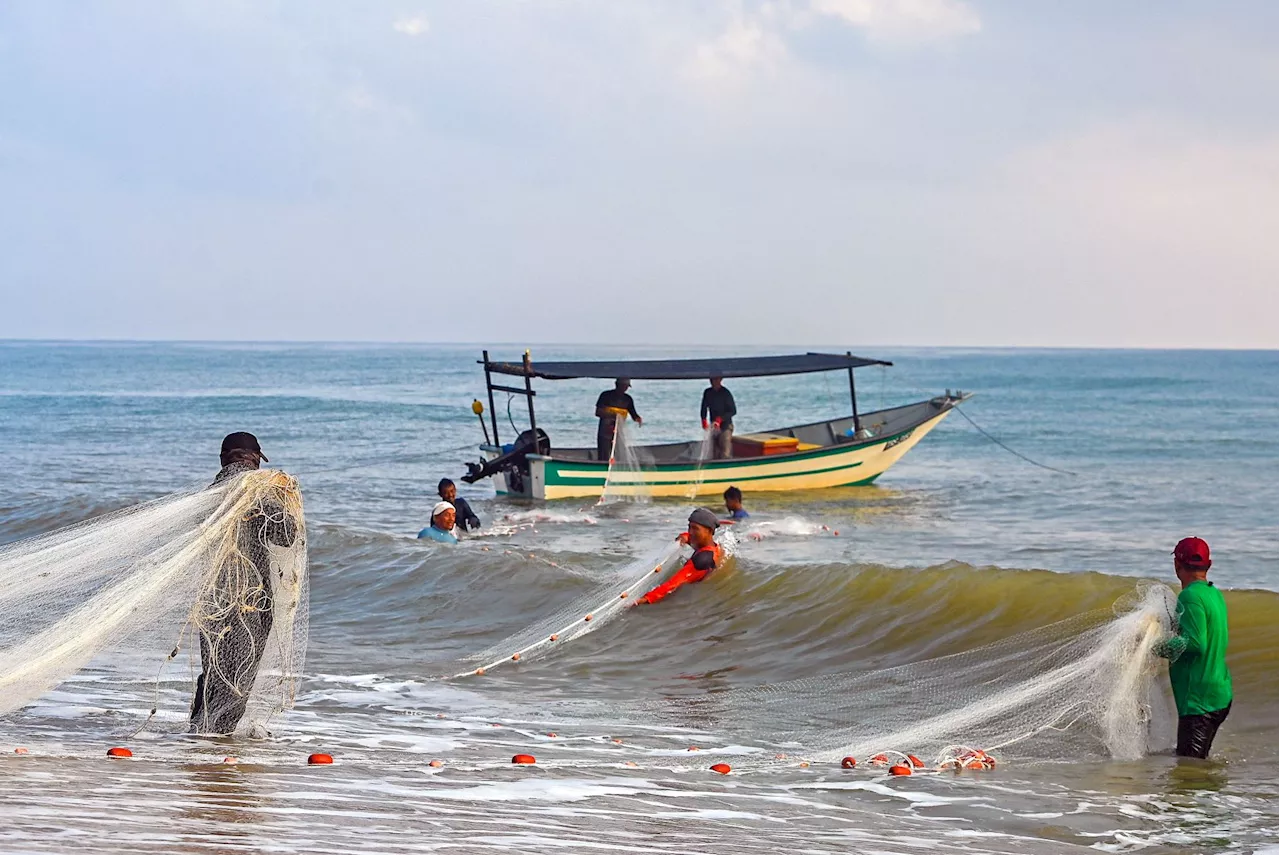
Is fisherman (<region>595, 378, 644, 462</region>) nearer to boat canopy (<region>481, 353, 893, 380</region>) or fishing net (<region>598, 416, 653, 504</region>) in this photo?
fishing net (<region>598, 416, 653, 504</region>)

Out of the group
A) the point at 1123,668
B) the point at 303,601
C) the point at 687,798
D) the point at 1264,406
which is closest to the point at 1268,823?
the point at 1123,668

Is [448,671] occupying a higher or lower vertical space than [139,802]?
lower

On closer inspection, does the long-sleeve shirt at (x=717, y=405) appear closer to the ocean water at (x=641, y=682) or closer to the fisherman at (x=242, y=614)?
the ocean water at (x=641, y=682)

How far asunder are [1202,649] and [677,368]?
50.1 ft

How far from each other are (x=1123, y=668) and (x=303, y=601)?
3.74 m

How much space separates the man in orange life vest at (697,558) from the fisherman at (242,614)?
532 centimetres

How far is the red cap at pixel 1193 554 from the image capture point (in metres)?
5.92

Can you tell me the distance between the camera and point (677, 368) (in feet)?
68.7

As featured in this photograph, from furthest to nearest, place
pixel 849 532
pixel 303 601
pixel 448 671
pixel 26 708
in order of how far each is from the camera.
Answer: pixel 849 532 → pixel 448 671 → pixel 26 708 → pixel 303 601

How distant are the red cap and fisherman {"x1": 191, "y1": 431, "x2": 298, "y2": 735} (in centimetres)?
394

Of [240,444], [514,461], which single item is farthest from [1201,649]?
[514,461]

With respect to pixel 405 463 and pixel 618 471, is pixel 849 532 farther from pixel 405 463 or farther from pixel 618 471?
pixel 405 463

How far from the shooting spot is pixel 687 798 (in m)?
5.18

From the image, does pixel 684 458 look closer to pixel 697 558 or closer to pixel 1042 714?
pixel 697 558
